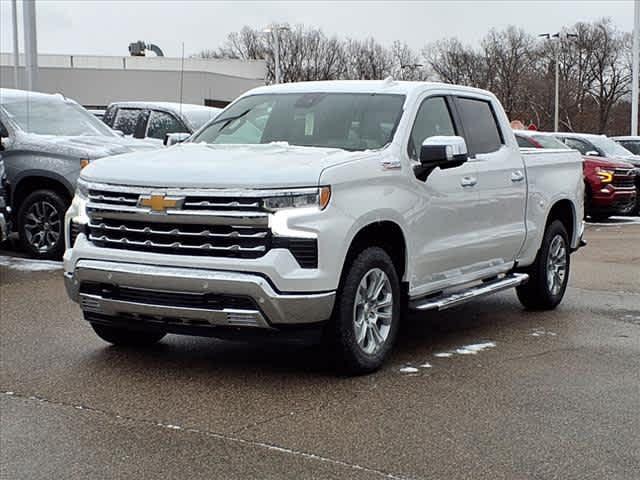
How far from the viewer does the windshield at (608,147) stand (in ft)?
68.3

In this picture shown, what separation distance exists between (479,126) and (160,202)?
3180 millimetres

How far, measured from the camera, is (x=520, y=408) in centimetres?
589

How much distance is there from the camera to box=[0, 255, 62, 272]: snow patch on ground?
448 inches

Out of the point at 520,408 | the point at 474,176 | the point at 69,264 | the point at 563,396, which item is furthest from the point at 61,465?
the point at 474,176

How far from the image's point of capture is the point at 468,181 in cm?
766

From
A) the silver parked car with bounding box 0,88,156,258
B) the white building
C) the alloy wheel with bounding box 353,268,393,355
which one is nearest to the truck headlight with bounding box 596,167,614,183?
the silver parked car with bounding box 0,88,156,258

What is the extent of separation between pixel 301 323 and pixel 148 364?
1.39m

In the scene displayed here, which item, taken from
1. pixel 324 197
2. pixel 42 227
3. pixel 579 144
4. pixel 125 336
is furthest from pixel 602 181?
pixel 324 197

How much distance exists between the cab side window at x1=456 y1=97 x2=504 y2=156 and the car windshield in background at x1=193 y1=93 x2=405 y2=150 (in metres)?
0.84

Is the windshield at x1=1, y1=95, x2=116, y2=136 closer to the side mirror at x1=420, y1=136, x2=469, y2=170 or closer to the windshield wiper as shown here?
the windshield wiper

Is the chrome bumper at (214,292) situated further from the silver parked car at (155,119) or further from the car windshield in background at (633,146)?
the car windshield in background at (633,146)

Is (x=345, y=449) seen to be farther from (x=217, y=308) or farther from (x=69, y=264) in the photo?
(x=69, y=264)

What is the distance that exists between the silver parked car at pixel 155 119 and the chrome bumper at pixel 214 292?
8.49m

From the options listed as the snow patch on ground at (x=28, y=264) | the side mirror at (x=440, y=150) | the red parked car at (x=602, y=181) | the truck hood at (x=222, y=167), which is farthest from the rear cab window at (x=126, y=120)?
the side mirror at (x=440, y=150)
